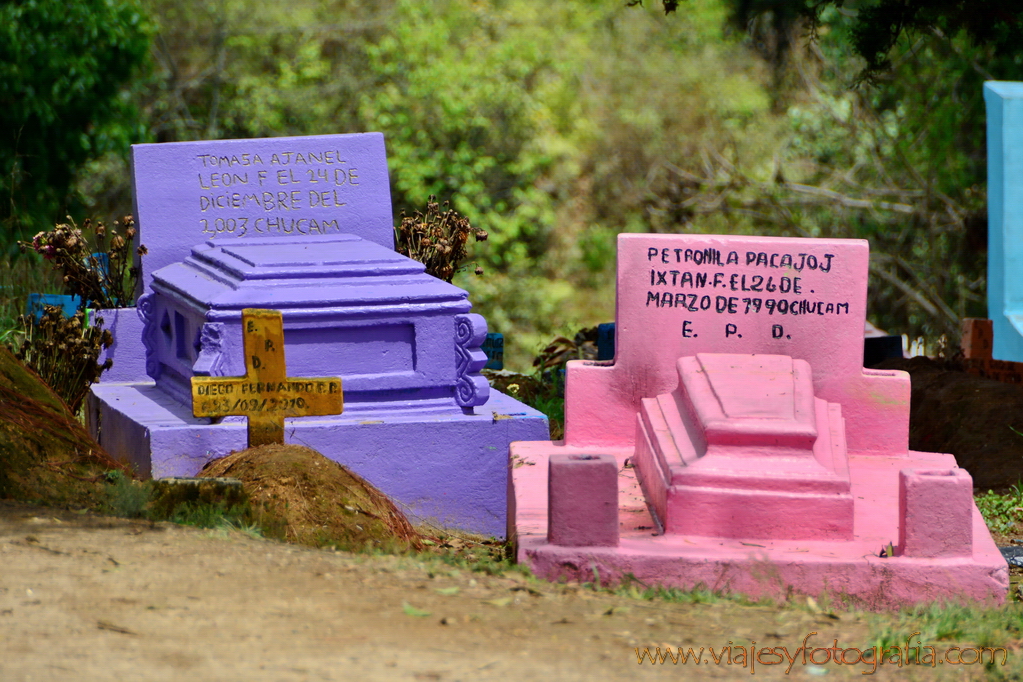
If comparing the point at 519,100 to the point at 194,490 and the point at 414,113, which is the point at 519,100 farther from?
the point at 194,490

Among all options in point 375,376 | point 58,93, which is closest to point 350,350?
point 375,376

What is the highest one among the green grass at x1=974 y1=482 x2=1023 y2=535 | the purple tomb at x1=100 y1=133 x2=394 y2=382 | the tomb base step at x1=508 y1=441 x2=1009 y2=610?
the purple tomb at x1=100 y1=133 x2=394 y2=382

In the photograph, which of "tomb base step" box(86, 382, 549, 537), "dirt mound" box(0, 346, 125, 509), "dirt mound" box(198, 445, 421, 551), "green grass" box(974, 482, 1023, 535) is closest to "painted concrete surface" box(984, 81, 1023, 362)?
"green grass" box(974, 482, 1023, 535)

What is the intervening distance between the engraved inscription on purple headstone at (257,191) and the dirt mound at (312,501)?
7.32 feet

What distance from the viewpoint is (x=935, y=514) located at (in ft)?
14.5

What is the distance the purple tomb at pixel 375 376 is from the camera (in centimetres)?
612

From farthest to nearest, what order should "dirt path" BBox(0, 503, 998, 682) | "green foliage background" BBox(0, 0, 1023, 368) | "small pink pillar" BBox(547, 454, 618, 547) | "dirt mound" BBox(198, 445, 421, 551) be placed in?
"green foliage background" BBox(0, 0, 1023, 368) → "dirt mound" BBox(198, 445, 421, 551) → "small pink pillar" BBox(547, 454, 618, 547) → "dirt path" BBox(0, 503, 998, 682)

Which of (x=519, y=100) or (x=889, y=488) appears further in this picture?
(x=519, y=100)

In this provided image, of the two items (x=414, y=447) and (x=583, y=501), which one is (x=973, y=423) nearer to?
(x=414, y=447)

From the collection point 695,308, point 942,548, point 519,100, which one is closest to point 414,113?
point 519,100

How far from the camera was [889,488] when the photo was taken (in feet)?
17.6

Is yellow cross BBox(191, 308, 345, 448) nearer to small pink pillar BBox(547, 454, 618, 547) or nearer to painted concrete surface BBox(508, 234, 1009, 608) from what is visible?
painted concrete surface BBox(508, 234, 1009, 608)

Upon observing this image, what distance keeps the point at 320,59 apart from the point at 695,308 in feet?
42.8

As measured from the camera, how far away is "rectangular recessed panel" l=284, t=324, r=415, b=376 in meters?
6.27
